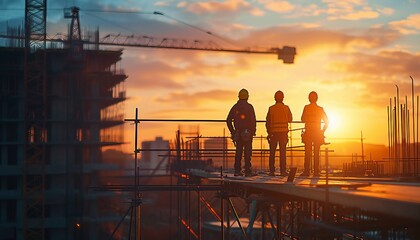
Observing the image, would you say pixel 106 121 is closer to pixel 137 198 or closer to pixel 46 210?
pixel 46 210

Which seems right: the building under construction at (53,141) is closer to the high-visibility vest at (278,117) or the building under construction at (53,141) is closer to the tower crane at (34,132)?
the tower crane at (34,132)

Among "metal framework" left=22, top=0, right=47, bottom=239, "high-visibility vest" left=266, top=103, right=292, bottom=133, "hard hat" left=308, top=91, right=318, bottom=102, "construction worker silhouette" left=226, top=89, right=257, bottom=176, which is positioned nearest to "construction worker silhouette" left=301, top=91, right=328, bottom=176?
"hard hat" left=308, top=91, right=318, bottom=102

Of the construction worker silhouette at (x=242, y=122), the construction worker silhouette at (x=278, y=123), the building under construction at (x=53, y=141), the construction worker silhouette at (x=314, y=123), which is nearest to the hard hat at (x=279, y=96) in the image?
the construction worker silhouette at (x=278, y=123)

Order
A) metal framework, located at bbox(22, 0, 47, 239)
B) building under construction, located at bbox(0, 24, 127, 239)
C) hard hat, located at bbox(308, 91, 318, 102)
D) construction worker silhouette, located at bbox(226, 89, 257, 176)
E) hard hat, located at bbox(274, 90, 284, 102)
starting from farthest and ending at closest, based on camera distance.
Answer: building under construction, located at bbox(0, 24, 127, 239) → metal framework, located at bbox(22, 0, 47, 239) → construction worker silhouette, located at bbox(226, 89, 257, 176) → hard hat, located at bbox(274, 90, 284, 102) → hard hat, located at bbox(308, 91, 318, 102)

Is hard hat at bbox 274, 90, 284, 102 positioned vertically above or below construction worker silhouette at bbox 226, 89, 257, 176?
above

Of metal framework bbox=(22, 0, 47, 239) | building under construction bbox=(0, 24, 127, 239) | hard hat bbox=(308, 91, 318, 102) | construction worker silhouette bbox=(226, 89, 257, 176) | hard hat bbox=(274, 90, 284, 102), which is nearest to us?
hard hat bbox=(308, 91, 318, 102)

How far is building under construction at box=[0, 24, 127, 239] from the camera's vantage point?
5125cm

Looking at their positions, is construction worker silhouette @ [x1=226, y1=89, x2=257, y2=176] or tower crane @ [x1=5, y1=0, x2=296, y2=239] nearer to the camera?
construction worker silhouette @ [x1=226, y1=89, x2=257, y2=176]

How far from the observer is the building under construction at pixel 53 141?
168 feet

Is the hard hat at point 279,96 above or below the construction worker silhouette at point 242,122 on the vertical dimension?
above

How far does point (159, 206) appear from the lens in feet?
223

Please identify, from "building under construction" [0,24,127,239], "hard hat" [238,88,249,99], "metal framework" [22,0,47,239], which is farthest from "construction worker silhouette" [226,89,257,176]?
"metal framework" [22,0,47,239]

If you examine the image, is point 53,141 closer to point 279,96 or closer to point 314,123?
point 279,96

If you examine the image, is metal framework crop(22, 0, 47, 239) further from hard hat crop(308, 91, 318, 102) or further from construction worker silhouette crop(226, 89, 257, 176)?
hard hat crop(308, 91, 318, 102)
